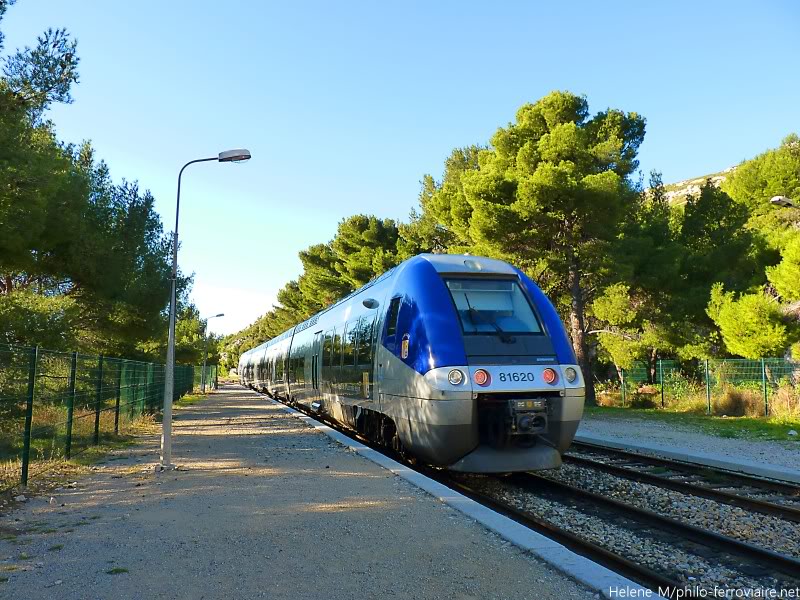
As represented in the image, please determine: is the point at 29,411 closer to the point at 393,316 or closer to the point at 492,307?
the point at 393,316

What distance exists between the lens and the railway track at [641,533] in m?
4.91

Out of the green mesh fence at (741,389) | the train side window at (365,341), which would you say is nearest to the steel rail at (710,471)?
the train side window at (365,341)

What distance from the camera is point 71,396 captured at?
1020 cm

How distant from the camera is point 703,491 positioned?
801cm

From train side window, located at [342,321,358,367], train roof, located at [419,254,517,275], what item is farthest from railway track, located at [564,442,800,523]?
train side window, located at [342,321,358,367]

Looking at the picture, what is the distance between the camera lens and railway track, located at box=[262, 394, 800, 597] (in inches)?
193

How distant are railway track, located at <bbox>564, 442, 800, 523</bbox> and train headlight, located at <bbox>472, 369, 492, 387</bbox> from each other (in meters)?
3.03

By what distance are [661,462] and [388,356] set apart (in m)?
5.02

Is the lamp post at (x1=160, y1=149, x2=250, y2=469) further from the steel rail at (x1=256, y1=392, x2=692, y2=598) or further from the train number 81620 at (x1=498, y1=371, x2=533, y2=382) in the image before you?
the train number 81620 at (x1=498, y1=371, x2=533, y2=382)

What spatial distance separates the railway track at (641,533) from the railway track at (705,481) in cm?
149

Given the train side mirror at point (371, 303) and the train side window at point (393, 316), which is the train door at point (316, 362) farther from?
the train side window at point (393, 316)

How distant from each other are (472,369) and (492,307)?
137cm

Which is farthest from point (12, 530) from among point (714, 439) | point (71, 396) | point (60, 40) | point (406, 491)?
A: point (714, 439)

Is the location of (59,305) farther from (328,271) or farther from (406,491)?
(328,271)
